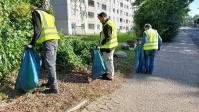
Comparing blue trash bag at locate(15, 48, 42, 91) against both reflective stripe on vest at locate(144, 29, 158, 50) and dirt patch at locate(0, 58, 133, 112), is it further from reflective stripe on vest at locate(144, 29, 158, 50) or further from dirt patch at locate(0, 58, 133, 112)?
reflective stripe on vest at locate(144, 29, 158, 50)

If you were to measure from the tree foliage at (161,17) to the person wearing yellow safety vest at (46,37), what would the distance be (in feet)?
45.0

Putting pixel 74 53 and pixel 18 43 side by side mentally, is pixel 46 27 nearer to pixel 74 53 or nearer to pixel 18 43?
pixel 18 43

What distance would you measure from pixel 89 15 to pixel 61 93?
129 ft

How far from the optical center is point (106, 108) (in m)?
3.69

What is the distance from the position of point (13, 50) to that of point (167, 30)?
49.6ft

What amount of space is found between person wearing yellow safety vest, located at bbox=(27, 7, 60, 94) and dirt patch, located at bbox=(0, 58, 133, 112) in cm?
29

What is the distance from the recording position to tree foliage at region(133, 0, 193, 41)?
1628 cm

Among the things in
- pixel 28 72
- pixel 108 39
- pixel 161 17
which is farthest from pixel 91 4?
pixel 28 72

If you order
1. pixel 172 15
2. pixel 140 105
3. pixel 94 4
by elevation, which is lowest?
pixel 140 105

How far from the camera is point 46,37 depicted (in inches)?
149

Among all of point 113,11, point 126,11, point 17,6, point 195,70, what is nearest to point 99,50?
point 17,6

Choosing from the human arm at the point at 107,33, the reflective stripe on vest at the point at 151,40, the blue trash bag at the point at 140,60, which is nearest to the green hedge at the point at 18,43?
the human arm at the point at 107,33

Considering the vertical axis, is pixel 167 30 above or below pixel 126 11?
below

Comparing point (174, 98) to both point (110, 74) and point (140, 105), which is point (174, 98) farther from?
point (110, 74)
